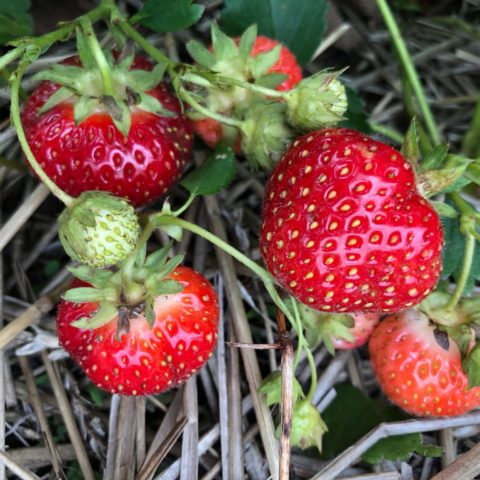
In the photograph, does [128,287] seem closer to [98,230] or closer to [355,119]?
[98,230]

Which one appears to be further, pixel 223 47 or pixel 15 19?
pixel 15 19

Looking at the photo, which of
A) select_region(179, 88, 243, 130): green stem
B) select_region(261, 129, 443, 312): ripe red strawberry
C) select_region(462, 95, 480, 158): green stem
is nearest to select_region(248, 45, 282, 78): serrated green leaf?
select_region(179, 88, 243, 130): green stem

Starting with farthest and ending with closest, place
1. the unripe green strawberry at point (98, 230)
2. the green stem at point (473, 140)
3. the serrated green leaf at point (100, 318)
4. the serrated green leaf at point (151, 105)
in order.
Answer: the green stem at point (473, 140)
the serrated green leaf at point (151, 105)
the serrated green leaf at point (100, 318)
the unripe green strawberry at point (98, 230)

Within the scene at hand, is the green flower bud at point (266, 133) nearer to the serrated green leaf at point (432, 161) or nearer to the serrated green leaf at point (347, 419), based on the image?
the serrated green leaf at point (432, 161)

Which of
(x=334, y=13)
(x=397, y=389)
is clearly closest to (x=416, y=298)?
(x=397, y=389)

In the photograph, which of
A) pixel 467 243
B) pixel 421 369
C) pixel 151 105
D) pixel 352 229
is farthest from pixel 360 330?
pixel 151 105

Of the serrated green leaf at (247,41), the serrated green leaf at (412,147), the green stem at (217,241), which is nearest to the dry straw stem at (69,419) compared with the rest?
the green stem at (217,241)
